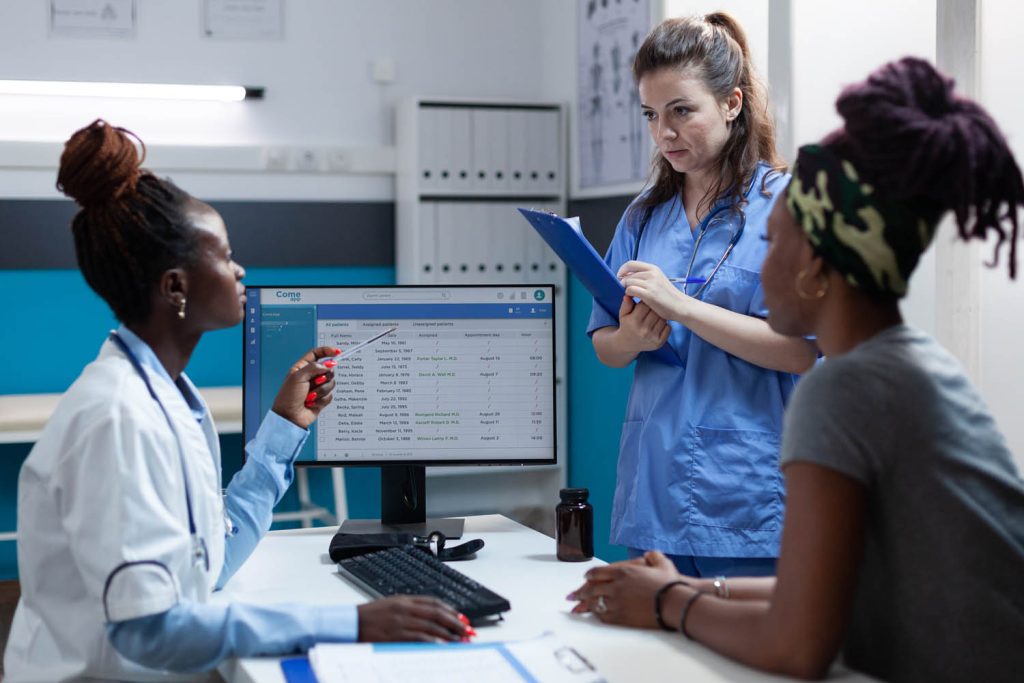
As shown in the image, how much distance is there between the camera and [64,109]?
3957 millimetres

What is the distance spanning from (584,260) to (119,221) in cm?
75

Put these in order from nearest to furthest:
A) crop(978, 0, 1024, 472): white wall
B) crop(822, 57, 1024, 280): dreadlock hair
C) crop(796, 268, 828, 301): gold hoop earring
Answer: crop(822, 57, 1024, 280): dreadlock hair < crop(796, 268, 828, 301): gold hoop earring < crop(978, 0, 1024, 472): white wall

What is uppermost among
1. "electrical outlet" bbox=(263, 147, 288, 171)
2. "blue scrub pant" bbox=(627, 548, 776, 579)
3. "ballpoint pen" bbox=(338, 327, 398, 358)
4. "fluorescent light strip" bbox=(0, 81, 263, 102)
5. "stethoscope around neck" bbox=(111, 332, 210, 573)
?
"fluorescent light strip" bbox=(0, 81, 263, 102)

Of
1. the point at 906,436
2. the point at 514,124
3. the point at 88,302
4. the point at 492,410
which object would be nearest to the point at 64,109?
the point at 88,302

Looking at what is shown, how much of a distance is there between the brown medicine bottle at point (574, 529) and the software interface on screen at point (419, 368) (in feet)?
0.67

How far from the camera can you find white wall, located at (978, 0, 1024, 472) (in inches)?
91.6

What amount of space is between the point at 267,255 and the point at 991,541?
3.39 meters

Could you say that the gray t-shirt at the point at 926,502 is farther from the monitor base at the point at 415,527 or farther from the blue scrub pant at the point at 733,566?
the monitor base at the point at 415,527

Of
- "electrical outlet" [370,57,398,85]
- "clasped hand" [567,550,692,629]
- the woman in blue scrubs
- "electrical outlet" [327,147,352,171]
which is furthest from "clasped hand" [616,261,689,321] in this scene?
"electrical outlet" [370,57,398,85]

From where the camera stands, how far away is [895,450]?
1068 millimetres

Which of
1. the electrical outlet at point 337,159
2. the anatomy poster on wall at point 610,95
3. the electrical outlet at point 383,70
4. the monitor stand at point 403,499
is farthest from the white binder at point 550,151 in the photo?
the monitor stand at point 403,499

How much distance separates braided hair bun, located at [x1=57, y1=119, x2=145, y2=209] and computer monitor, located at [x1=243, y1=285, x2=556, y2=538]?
590 mm

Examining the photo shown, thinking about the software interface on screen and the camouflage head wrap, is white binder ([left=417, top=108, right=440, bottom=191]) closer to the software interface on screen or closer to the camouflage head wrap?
the software interface on screen

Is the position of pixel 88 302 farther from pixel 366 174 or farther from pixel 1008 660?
pixel 1008 660
